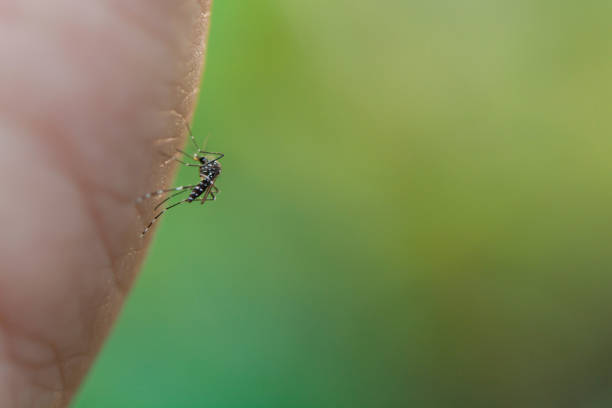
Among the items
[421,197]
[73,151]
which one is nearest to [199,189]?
[73,151]

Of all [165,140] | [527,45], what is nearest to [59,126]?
[165,140]

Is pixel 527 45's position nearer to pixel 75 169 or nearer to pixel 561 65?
pixel 561 65

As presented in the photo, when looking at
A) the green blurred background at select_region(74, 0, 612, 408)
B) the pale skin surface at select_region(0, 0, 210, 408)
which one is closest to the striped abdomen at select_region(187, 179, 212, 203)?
the pale skin surface at select_region(0, 0, 210, 408)

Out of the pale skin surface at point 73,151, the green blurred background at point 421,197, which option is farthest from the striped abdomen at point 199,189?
the green blurred background at point 421,197

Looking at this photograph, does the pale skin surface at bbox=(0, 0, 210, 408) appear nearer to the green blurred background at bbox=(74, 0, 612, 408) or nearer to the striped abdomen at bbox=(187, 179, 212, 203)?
the striped abdomen at bbox=(187, 179, 212, 203)

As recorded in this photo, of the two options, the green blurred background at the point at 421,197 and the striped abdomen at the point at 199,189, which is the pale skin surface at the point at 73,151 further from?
the green blurred background at the point at 421,197

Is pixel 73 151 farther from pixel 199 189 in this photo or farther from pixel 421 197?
pixel 421 197
